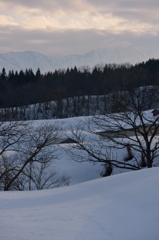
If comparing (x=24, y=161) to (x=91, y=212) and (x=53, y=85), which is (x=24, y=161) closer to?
(x=91, y=212)

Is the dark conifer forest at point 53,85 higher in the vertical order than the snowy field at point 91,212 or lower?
higher

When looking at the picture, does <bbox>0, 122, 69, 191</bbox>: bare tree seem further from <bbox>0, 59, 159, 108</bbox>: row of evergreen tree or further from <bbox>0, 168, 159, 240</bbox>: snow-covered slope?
<bbox>0, 59, 159, 108</bbox>: row of evergreen tree

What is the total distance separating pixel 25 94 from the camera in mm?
85812

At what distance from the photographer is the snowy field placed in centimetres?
674

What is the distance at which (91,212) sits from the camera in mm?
8141

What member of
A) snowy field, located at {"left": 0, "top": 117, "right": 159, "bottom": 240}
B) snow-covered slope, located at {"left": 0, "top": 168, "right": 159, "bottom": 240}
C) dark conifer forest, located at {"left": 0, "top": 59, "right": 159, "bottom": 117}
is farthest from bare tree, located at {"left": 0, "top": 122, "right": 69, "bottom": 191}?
dark conifer forest, located at {"left": 0, "top": 59, "right": 159, "bottom": 117}

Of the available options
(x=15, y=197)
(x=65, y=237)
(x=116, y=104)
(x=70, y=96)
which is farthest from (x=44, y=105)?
(x=65, y=237)

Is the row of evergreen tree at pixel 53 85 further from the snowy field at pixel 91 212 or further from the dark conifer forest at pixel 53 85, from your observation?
the snowy field at pixel 91 212

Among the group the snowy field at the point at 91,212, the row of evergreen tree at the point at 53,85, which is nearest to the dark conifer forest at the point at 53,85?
the row of evergreen tree at the point at 53,85

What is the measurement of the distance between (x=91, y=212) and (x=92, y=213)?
0.10 metres

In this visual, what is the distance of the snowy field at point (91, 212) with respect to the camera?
6.74 metres

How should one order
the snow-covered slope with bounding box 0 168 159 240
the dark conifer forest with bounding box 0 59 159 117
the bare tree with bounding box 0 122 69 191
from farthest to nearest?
1. the dark conifer forest with bounding box 0 59 159 117
2. the bare tree with bounding box 0 122 69 191
3. the snow-covered slope with bounding box 0 168 159 240

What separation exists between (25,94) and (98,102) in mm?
16195

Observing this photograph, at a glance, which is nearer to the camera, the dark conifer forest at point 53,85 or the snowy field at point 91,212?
the snowy field at point 91,212
